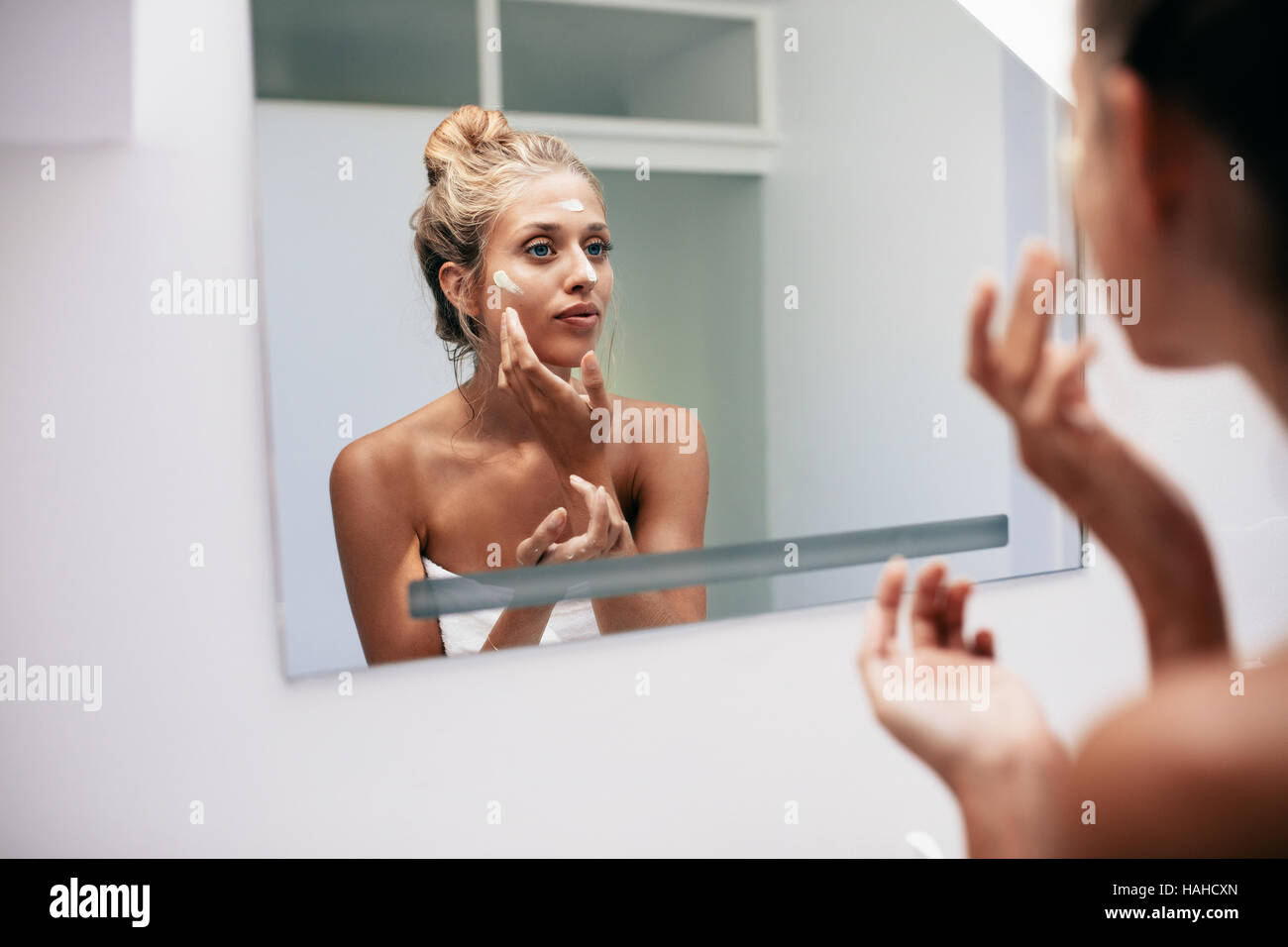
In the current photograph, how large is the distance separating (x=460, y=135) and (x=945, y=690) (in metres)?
1.23

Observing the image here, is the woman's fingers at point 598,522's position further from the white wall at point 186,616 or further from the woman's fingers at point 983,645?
the woman's fingers at point 983,645

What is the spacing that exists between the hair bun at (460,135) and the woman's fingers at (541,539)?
437 mm

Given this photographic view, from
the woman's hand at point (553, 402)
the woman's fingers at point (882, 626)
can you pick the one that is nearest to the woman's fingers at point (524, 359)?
the woman's hand at point (553, 402)

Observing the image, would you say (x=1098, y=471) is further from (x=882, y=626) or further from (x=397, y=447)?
(x=397, y=447)

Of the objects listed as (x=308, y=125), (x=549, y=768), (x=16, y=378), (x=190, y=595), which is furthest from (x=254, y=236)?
(x=549, y=768)

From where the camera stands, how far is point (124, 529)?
4.14ft

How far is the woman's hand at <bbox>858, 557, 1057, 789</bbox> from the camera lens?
8.8 inches

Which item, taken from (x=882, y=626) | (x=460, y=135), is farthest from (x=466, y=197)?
(x=882, y=626)

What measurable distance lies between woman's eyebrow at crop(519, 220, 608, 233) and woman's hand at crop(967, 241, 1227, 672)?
1.16 metres

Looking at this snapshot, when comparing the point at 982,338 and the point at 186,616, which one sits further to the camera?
the point at 186,616

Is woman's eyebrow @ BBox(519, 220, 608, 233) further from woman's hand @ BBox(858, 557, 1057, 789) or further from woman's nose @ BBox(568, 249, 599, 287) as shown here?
woman's hand @ BBox(858, 557, 1057, 789)

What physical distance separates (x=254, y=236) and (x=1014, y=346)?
1.22 metres

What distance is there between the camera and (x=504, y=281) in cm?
131
